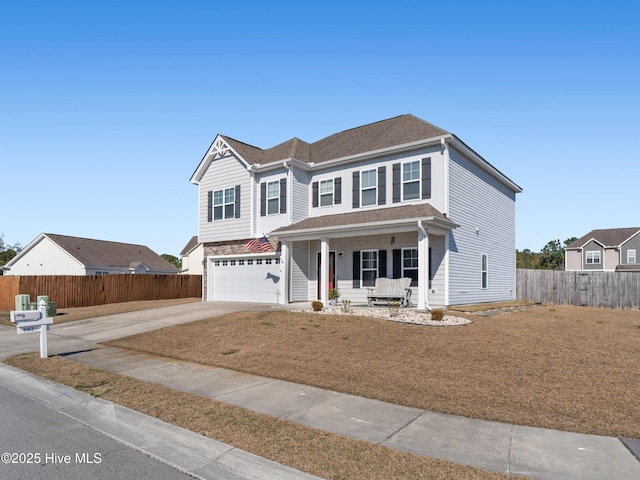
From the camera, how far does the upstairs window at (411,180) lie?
17578 millimetres

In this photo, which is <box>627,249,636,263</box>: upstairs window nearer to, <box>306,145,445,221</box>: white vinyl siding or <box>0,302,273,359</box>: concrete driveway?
<box>306,145,445,221</box>: white vinyl siding

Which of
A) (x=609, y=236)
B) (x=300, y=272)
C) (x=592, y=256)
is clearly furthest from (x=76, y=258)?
(x=609, y=236)

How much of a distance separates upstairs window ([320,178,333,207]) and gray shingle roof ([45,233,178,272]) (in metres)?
27.6

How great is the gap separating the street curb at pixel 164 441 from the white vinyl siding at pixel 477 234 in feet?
42.3

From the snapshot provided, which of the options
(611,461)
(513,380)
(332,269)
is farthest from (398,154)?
(611,461)

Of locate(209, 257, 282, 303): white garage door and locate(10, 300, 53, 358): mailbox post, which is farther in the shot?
locate(209, 257, 282, 303): white garage door

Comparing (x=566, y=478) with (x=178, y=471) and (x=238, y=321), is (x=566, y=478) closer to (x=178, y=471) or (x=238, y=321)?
(x=178, y=471)

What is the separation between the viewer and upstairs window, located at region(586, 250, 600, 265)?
49.8 m

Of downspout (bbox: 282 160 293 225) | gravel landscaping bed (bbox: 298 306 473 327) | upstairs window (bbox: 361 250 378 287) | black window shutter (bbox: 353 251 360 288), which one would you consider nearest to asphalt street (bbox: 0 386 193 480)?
gravel landscaping bed (bbox: 298 306 473 327)

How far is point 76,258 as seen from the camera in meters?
38.6

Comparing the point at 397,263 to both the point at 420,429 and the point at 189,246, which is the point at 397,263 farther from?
the point at 189,246

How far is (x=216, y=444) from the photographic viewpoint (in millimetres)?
5027

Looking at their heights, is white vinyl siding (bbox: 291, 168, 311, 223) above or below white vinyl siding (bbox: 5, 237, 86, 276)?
above

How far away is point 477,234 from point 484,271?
1934 mm
